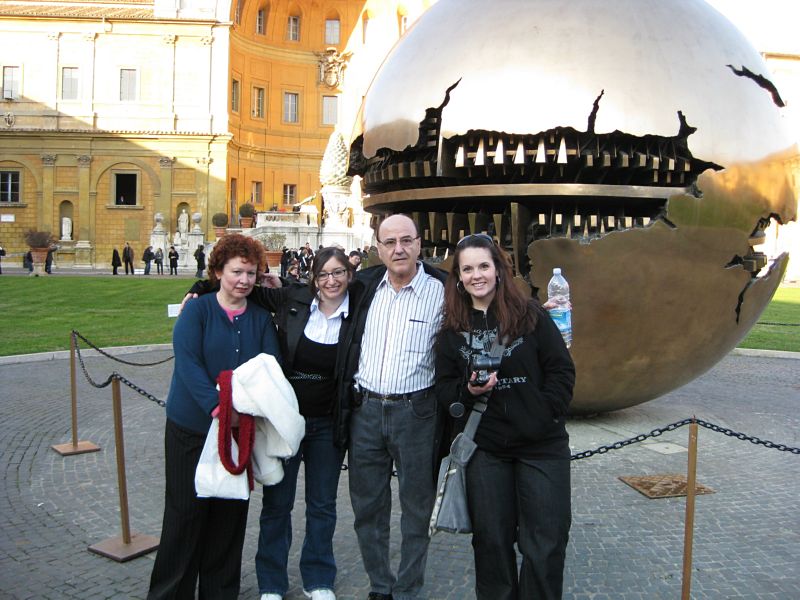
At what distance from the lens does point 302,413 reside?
389 centimetres

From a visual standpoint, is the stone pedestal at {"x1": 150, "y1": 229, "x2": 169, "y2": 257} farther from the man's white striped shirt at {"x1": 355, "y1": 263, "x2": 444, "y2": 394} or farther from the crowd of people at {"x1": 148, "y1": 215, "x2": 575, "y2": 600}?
the man's white striped shirt at {"x1": 355, "y1": 263, "x2": 444, "y2": 394}

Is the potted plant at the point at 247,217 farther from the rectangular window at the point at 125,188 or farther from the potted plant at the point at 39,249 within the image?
the rectangular window at the point at 125,188

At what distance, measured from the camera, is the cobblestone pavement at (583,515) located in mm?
4152

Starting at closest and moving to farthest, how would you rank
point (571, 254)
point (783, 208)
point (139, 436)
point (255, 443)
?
point (255, 443) → point (571, 254) → point (783, 208) → point (139, 436)

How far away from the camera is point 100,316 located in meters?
16.8

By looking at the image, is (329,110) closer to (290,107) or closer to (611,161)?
(290,107)

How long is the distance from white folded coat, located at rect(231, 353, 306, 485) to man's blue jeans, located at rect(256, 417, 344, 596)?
0.25m

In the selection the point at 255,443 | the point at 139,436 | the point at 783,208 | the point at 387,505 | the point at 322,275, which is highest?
the point at 783,208

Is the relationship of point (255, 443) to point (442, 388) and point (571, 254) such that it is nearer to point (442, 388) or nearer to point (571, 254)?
point (442, 388)

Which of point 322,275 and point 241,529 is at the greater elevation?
point 322,275

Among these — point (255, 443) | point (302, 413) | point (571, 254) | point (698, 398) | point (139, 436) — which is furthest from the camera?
point (698, 398)

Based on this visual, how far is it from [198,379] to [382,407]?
0.89 meters

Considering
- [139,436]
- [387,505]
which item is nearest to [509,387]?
[387,505]

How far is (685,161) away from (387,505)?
3538 millimetres
